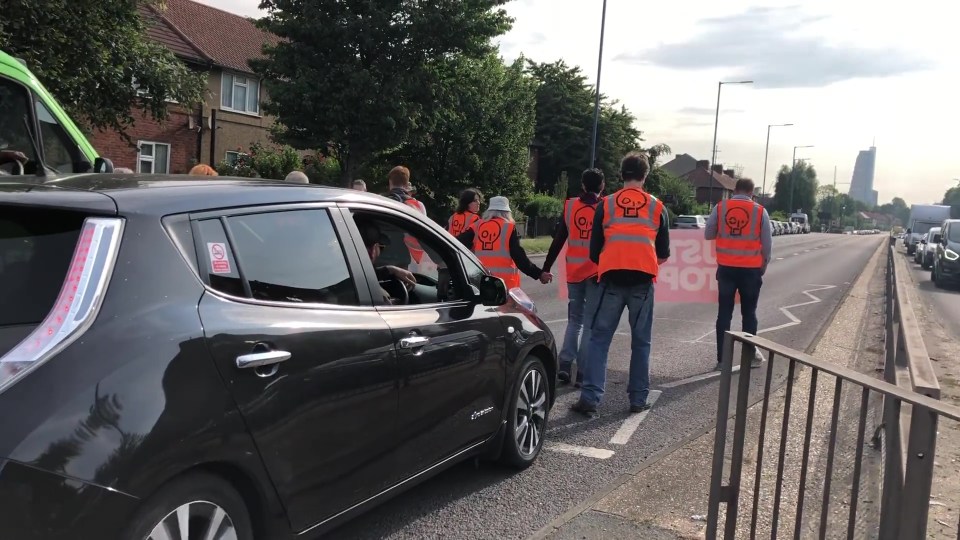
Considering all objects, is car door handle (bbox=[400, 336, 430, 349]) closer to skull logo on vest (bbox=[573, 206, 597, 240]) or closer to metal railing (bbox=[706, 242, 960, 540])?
metal railing (bbox=[706, 242, 960, 540])

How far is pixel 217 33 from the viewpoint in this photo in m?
33.4

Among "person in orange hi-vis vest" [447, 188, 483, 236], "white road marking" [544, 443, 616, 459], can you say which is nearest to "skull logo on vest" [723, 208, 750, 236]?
"person in orange hi-vis vest" [447, 188, 483, 236]

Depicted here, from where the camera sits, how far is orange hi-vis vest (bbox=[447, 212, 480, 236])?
722cm

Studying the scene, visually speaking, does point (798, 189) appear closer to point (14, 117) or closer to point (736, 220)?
point (736, 220)

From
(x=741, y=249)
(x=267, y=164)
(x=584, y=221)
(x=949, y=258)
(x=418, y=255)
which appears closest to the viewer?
(x=418, y=255)

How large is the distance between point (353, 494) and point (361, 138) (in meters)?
19.1

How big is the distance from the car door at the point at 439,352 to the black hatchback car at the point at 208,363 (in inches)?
0.5

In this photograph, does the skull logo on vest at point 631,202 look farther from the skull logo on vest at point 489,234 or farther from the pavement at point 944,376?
the pavement at point 944,376

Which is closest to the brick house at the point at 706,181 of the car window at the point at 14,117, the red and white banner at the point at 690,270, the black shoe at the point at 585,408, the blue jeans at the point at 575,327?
the red and white banner at the point at 690,270

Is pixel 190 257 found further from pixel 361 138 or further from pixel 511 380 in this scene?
pixel 361 138

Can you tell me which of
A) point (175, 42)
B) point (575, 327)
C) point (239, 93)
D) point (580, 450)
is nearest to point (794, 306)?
point (575, 327)

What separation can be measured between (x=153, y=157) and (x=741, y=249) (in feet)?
83.2

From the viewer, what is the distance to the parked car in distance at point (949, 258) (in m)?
21.6

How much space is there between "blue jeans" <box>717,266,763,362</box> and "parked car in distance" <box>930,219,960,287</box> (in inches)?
675
